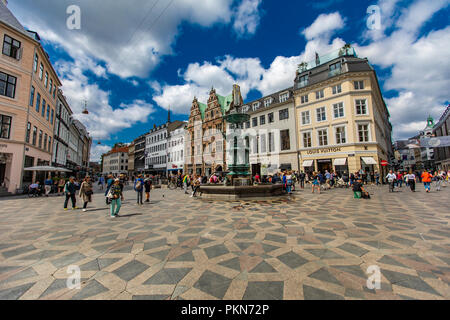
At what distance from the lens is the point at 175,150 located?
158ft

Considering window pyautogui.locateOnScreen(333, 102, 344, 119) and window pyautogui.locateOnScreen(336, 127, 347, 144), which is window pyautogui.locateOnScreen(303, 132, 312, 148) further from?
window pyautogui.locateOnScreen(333, 102, 344, 119)

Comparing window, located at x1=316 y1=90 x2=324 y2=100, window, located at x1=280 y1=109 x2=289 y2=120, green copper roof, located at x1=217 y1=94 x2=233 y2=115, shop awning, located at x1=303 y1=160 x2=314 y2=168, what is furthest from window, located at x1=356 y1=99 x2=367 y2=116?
green copper roof, located at x1=217 y1=94 x2=233 y2=115

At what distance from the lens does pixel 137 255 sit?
3.61m

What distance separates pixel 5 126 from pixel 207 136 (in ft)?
95.5

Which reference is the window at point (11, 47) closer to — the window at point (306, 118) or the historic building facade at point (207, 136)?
the historic building facade at point (207, 136)

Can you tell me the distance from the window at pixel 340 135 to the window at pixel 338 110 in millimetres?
1760

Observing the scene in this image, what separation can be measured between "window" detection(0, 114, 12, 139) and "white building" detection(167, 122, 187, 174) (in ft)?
99.7

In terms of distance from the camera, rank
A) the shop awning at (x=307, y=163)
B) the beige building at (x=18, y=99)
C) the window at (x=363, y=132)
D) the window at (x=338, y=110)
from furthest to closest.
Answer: the shop awning at (x=307, y=163)
the window at (x=338, y=110)
the window at (x=363, y=132)
the beige building at (x=18, y=99)

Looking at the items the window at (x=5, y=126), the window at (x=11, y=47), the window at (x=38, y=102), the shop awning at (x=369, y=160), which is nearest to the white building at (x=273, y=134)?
the shop awning at (x=369, y=160)

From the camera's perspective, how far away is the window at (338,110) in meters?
24.4

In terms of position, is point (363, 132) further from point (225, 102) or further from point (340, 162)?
point (225, 102)

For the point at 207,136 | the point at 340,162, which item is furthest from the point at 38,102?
the point at 340,162
